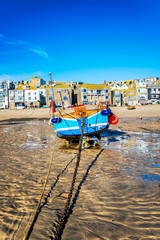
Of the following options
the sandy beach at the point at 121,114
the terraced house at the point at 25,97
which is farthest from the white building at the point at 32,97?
the sandy beach at the point at 121,114

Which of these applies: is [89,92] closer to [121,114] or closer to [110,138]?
[121,114]

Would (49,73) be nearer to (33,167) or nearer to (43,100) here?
(33,167)

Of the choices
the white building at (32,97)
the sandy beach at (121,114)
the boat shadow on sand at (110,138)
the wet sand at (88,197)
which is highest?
the white building at (32,97)

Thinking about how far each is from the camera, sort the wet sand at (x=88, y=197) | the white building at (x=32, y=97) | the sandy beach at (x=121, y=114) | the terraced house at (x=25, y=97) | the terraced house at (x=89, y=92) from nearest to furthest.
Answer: the wet sand at (x=88, y=197) → the sandy beach at (x=121, y=114) → the terraced house at (x=89, y=92) → the white building at (x=32, y=97) → the terraced house at (x=25, y=97)

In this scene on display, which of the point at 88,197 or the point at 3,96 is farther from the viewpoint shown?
the point at 3,96

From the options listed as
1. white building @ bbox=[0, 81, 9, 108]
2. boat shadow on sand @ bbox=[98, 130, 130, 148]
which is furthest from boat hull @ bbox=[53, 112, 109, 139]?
white building @ bbox=[0, 81, 9, 108]

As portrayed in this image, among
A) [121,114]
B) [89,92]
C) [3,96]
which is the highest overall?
[89,92]

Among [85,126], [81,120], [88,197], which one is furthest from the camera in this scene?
[85,126]

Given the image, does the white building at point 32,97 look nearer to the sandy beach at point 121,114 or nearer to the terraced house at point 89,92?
the terraced house at point 89,92

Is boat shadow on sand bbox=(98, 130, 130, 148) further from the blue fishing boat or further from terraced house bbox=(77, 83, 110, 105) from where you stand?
terraced house bbox=(77, 83, 110, 105)

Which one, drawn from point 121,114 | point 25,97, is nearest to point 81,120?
point 121,114

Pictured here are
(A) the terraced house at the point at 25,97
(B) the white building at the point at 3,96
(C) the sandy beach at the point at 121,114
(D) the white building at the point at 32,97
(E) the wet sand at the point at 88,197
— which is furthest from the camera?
(B) the white building at the point at 3,96

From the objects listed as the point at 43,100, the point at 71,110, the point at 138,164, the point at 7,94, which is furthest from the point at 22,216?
the point at 7,94

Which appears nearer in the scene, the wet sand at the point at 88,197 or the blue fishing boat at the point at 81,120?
the wet sand at the point at 88,197
